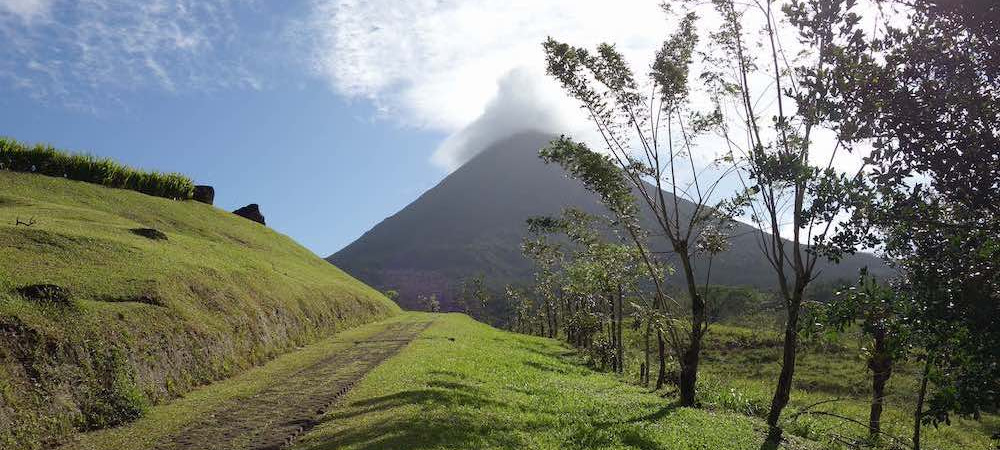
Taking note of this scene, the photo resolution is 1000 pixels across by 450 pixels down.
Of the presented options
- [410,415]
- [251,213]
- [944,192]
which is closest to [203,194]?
[251,213]

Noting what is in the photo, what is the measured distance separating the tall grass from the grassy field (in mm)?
43755

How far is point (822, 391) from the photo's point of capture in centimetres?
6638

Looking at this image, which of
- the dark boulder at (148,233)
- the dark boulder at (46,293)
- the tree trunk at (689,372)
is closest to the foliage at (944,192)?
the tree trunk at (689,372)

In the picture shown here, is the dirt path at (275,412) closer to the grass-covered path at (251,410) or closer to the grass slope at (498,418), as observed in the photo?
the grass-covered path at (251,410)

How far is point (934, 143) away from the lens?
945cm

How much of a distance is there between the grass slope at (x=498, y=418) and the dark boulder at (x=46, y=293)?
860cm

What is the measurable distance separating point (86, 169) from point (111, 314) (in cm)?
3431

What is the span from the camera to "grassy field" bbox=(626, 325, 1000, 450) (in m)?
27.0

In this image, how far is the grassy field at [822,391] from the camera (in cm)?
2695

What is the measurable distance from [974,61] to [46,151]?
52.5 meters

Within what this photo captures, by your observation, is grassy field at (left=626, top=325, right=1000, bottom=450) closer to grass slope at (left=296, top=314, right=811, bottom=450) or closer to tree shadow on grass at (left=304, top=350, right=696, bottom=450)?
grass slope at (left=296, top=314, right=811, bottom=450)

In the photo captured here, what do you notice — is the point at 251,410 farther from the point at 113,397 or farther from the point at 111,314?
the point at 111,314

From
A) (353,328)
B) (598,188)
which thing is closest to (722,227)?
(598,188)

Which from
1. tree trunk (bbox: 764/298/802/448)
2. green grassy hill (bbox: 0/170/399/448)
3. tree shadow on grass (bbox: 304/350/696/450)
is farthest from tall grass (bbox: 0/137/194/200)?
tree trunk (bbox: 764/298/802/448)
